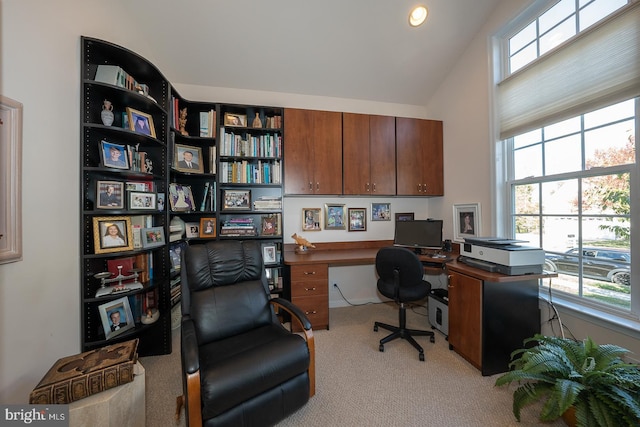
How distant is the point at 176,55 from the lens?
2.50 metres

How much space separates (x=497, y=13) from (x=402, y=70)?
38.5 inches

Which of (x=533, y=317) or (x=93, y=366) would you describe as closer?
(x=93, y=366)

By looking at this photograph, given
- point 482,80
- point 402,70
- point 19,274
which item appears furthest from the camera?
point 402,70

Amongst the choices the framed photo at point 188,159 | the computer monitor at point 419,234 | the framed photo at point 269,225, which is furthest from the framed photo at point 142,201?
the computer monitor at point 419,234

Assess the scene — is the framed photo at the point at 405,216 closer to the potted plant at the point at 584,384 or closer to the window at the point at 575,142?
the window at the point at 575,142

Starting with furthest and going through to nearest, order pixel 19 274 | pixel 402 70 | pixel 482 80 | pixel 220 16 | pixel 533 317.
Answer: pixel 402 70, pixel 482 80, pixel 220 16, pixel 533 317, pixel 19 274

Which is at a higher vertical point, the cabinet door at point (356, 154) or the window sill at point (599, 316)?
the cabinet door at point (356, 154)

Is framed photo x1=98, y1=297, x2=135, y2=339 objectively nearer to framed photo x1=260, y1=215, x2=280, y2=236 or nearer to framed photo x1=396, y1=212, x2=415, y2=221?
framed photo x1=260, y1=215, x2=280, y2=236

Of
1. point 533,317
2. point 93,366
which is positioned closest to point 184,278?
point 93,366

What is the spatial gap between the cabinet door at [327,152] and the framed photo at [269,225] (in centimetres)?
60

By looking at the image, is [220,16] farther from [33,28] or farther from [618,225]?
[618,225]

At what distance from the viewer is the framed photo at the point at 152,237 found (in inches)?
80.0

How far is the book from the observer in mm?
1112

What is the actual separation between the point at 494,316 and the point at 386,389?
1016 millimetres
